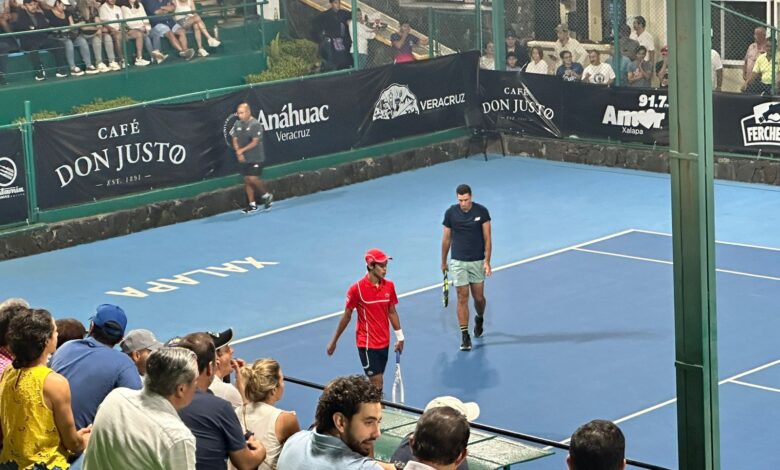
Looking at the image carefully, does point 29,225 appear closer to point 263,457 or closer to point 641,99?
point 641,99

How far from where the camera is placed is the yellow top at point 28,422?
8617mm

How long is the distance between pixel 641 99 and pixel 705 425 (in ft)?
68.5

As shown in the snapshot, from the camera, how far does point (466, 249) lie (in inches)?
744

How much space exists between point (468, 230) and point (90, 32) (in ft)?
44.8

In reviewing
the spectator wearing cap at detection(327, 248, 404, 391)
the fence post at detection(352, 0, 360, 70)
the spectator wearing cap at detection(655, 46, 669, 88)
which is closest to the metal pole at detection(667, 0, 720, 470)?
the spectator wearing cap at detection(327, 248, 404, 391)

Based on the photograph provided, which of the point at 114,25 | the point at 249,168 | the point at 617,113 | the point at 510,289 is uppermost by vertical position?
the point at 114,25

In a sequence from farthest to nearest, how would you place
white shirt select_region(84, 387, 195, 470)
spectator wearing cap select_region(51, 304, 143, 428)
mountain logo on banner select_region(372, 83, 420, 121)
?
mountain logo on banner select_region(372, 83, 420, 121) < spectator wearing cap select_region(51, 304, 143, 428) < white shirt select_region(84, 387, 195, 470)

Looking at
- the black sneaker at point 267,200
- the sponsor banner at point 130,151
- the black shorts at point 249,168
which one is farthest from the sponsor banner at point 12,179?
the black sneaker at point 267,200

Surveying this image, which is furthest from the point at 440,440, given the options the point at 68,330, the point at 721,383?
the point at 721,383

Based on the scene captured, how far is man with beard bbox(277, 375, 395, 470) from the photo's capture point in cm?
715

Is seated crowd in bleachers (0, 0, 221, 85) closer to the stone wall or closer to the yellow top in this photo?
the stone wall

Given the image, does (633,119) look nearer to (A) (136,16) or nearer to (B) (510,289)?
(B) (510,289)

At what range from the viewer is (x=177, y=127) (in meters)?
26.5

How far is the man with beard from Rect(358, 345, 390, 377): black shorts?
9075 mm
